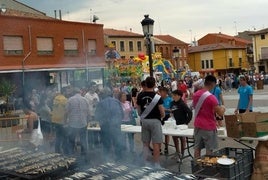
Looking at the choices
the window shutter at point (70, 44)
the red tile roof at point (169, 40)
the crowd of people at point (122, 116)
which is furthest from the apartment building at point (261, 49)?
the window shutter at point (70, 44)

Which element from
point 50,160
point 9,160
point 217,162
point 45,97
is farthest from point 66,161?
point 45,97

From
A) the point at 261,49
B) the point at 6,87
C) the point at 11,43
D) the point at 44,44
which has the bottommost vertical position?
the point at 6,87

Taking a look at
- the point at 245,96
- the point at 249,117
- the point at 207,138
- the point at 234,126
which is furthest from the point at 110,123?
the point at 245,96

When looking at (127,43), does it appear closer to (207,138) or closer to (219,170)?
(207,138)

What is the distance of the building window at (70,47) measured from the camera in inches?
248

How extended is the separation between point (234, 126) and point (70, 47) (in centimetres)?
301

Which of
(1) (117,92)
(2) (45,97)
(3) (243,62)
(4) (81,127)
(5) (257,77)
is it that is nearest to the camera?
(4) (81,127)

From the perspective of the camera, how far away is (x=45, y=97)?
30.2ft

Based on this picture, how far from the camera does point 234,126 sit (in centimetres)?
572

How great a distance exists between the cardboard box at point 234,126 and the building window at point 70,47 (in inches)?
104

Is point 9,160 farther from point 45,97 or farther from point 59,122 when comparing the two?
point 45,97

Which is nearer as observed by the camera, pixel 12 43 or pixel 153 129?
pixel 12 43

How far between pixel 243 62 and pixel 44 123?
71.9m

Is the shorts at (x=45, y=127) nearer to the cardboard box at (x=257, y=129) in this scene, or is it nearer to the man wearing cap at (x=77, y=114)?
the man wearing cap at (x=77, y=114)
